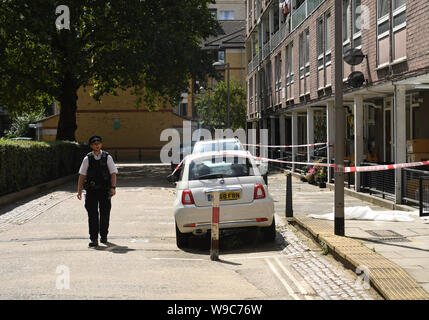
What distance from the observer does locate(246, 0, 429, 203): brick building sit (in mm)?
14062

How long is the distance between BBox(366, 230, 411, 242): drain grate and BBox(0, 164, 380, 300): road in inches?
40.6

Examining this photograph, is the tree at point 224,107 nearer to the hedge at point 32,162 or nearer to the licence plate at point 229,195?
the hedge at point 32,162

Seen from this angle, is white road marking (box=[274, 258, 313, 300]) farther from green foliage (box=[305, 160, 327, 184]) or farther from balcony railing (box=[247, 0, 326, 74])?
balcony railing (box=[247, 0, 326, 74])

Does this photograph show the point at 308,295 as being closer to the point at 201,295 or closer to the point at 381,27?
the point at 201,295

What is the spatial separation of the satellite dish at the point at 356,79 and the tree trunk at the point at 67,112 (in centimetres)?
1770

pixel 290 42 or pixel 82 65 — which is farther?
pixel 290 42

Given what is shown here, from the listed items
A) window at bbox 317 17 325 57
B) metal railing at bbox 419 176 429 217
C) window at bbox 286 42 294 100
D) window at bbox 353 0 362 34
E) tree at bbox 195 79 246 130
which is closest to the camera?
metal railing at bbox 419 176 429 217

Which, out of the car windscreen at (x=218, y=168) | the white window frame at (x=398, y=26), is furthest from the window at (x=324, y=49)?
the car windscreen at (x=218, y=168)

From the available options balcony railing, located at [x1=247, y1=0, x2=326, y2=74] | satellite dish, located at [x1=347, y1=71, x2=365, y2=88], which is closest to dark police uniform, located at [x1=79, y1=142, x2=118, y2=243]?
satellite dish, located at [x1=347, y1=71, x2=365, y2=88]

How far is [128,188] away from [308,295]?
1677 centimetres

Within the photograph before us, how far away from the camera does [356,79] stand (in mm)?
17375

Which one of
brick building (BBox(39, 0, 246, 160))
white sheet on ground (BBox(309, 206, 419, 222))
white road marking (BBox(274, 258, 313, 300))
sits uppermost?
brick building (BBox(39, 0, 246, 160))
